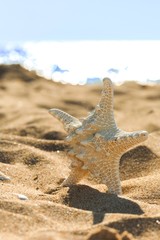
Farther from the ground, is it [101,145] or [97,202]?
[101,145]

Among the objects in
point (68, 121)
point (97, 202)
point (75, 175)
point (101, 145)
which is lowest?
point (97, 202)

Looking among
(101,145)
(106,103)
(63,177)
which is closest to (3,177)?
(63,177)

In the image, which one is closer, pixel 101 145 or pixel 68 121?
pixel 101 145

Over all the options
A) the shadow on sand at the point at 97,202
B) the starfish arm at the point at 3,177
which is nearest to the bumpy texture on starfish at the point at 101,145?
the shadow on sand at the point at 97,202

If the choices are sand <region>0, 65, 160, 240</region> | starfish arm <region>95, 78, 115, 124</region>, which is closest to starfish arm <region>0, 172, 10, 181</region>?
sand <region>0, 65, 160, 240</region>

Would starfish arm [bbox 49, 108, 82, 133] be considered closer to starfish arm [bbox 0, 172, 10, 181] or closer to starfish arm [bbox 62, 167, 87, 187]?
starfish arm [bbox 62, 167, 87, 187]

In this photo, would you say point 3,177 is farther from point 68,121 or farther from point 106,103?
point 106,103
